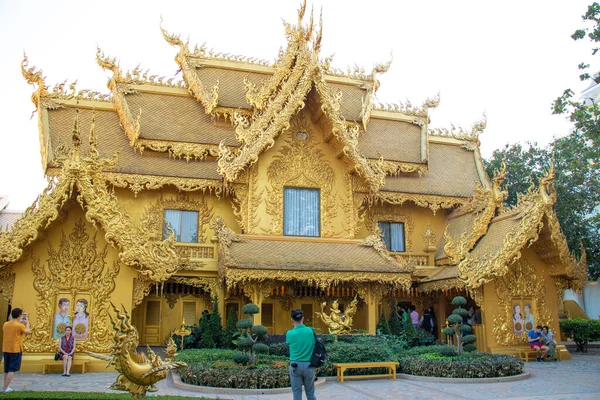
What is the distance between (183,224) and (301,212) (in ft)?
10.9

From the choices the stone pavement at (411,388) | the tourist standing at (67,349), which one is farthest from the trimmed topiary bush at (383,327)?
the tourist standing at (67,349)

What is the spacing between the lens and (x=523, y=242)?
44.0ft

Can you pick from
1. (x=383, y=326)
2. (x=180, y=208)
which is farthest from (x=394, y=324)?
(x=180, y=208)

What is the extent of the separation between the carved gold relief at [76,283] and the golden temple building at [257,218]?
0.03 meters

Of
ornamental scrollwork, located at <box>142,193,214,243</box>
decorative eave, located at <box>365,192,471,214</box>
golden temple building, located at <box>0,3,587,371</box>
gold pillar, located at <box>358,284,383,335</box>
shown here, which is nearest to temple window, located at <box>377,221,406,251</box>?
golden temple building, located at <box>0,3,587,371</box>

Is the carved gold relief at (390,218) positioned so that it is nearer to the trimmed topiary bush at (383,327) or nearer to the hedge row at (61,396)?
the trimmed topiary bush at (383,327)

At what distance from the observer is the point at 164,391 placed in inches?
341

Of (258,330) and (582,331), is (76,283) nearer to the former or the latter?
(258,330)

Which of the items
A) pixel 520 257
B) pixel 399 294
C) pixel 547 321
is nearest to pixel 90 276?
pixel 399 294

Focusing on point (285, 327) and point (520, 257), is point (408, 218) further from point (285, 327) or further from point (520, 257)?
point (285, 327)

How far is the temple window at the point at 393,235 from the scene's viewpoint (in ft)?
55.9

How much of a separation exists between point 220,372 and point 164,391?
911mm

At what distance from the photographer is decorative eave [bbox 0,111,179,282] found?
35.4 feet

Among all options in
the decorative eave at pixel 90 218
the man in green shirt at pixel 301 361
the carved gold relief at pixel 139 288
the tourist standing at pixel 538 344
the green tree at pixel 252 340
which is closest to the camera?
the man in green shirt at pixel 301 361
